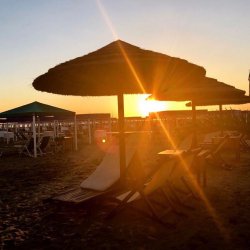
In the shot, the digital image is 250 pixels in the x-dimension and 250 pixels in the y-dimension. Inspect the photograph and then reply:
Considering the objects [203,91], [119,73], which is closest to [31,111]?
[203,91]

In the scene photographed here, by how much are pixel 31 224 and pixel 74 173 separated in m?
5.14

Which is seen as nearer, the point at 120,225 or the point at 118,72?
the point at 120,225

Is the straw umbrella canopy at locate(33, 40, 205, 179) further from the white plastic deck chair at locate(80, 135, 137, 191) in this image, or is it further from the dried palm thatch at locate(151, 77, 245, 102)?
the dried palm thatch at locate(151, 77, 245, 102)

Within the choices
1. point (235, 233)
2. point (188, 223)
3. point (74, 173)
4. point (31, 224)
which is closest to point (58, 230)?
point (31, 224)

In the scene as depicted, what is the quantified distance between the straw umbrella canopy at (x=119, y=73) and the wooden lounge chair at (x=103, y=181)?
0.35 metres

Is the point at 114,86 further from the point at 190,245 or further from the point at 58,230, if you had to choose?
the point at 190,245

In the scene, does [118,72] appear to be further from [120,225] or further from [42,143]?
[42,143]

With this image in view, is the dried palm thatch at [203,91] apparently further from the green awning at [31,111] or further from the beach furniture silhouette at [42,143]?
the beach furniture silhouette at [42,143]

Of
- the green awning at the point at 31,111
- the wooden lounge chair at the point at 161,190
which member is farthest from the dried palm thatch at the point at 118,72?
the green awning at the point at 31,111

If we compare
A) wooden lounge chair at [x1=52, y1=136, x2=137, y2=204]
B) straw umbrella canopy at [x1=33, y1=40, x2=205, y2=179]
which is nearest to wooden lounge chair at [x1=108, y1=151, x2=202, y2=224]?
wooden lounge chair at [x1=52, y1=136, x2=137, y2=204]

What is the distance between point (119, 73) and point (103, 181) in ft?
6.87

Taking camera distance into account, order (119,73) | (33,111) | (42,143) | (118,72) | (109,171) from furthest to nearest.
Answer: (42,143)
(33,111)
(109,171)
(119,73)
(118,72)

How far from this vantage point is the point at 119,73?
5.38 m

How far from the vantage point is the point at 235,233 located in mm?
4605
